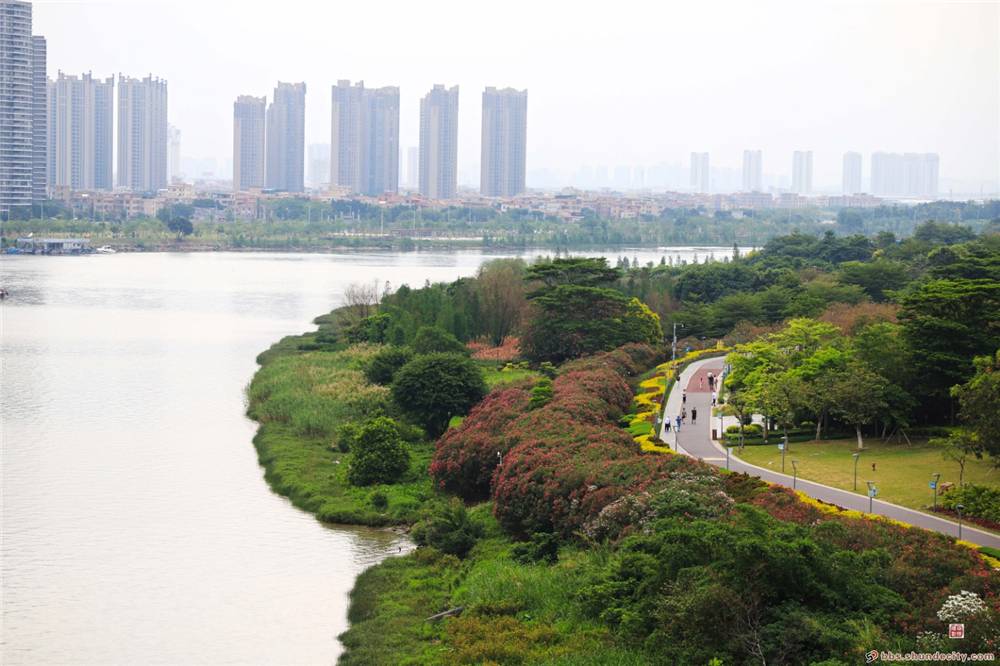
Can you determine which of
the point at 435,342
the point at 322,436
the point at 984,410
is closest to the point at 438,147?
the point at 435,342

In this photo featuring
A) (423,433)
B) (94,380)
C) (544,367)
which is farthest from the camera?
(94,380)

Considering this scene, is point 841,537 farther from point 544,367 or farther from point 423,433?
point 544,367

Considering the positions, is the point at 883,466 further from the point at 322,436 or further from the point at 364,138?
the point at 364,138

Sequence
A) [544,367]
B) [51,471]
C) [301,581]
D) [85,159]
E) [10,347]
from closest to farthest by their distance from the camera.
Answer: [301,581] → [51,471] → [544,367] → [10,347] → [85,159]

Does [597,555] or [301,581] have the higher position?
[597,555]

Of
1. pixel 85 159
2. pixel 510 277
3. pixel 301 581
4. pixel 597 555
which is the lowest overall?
pixel 301 581

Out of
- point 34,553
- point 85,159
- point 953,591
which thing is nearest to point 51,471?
point 34,553

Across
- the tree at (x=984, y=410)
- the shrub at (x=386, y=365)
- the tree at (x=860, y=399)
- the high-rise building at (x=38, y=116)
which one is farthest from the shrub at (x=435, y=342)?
the high-rise building at (x=38, y=116)
